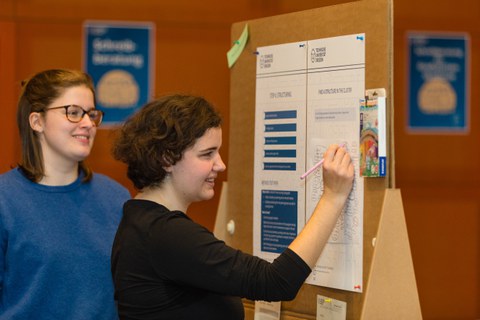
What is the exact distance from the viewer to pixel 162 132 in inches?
64.2

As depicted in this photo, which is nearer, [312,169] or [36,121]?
[312,169]

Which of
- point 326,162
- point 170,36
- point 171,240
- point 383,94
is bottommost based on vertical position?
point 171,240

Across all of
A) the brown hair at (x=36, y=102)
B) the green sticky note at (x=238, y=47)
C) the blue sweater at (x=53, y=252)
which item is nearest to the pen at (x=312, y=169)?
the green sticky note at (x=238, y=47)

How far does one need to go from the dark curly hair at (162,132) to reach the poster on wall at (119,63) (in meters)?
1.70

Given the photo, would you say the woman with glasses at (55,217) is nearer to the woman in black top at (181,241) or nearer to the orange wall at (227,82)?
the woman in black top at (181,241)

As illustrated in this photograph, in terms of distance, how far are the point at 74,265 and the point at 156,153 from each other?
0.79m

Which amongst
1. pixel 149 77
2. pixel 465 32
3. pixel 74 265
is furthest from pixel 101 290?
pixel 465 32

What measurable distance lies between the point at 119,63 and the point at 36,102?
110 cm

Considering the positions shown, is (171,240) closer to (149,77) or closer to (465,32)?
(149,77)

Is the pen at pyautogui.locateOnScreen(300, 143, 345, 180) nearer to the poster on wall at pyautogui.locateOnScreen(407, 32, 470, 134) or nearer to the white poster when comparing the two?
the white poster

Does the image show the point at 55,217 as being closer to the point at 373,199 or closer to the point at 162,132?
the point at 162,132

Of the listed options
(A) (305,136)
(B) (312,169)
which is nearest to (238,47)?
(A) (305,136)

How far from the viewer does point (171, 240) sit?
1.54 meters

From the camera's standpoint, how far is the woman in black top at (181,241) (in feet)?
5.04
